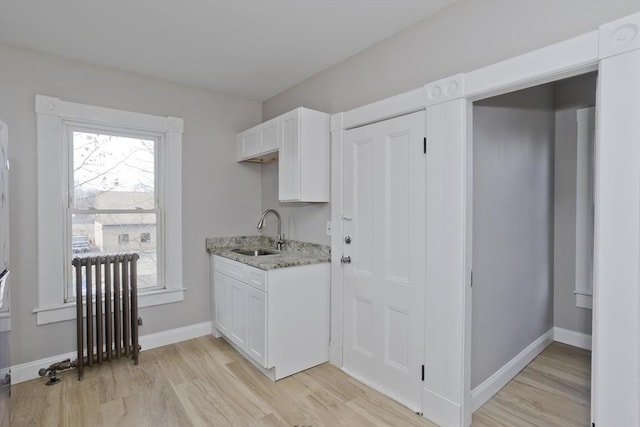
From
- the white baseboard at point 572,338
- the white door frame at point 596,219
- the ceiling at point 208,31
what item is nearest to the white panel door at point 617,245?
the white door frame at point 596,219

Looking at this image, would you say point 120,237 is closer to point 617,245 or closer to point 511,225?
point 511,225

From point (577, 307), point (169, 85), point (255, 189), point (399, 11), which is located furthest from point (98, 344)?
point (577, 307)

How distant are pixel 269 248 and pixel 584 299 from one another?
308cm

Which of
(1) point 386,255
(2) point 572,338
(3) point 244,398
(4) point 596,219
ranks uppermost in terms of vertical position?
(4) point 596,219

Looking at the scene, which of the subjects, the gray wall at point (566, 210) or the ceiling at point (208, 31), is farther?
the gray wall at point (566, 210)

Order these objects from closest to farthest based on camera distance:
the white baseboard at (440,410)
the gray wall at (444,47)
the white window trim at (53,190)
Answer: the gray wall at (444,47)
the white baseboard at (440,410)
the white window trim at (53,190)

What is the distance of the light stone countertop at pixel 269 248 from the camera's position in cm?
259

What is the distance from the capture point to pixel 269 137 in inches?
122

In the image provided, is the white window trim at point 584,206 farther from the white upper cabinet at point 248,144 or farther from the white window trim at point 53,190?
the white window trim at point 53,190

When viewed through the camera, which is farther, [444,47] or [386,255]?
[386,255]

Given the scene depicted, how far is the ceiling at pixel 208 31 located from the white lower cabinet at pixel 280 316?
173 cm

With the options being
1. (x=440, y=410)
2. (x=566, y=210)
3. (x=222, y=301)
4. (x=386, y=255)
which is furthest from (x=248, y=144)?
(x=566, y=210)

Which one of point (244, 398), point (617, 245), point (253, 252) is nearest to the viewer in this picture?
point (617, 245)

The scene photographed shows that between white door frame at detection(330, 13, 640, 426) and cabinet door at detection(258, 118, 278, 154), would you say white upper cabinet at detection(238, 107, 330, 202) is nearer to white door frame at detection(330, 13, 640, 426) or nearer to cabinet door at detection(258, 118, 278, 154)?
cabinet door at detection(258, 118, 278, 154)
